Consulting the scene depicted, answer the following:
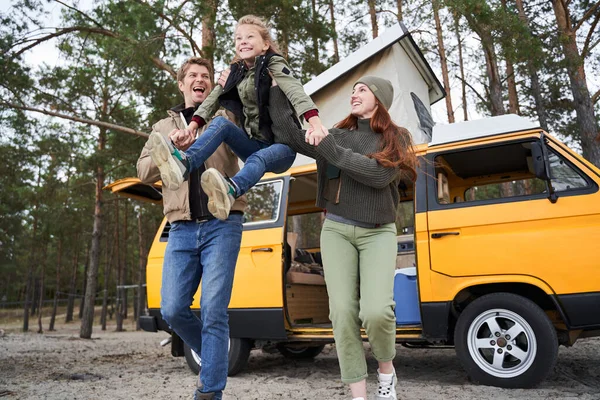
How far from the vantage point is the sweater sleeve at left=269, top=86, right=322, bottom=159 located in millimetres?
Result: 3021

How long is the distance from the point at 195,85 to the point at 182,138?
0.61m

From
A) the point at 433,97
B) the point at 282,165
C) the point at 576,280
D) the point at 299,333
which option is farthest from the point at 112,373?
the point at 433,97

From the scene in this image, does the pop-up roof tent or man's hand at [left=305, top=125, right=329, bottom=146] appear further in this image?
the pop-up roof tent

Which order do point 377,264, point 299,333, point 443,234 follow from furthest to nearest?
point 299,333, point 443,234, point 377,264

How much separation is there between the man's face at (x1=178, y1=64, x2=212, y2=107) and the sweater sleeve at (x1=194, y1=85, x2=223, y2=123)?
10.5 inches

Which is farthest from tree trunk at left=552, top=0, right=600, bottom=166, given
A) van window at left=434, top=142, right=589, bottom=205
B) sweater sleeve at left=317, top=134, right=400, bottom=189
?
sweater sleeve at left=317, top=134, right=400, bottom=189

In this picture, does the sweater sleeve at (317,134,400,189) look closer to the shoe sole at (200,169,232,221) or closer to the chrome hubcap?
the shoe sole at (200,169,232,221)

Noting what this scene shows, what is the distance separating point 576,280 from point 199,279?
282 centimetres

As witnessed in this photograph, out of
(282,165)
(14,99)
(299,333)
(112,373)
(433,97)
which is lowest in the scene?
(112,373)

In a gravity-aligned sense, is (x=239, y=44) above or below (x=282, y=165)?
above

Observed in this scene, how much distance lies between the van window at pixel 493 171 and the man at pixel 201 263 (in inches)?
89.8

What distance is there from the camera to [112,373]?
570cm

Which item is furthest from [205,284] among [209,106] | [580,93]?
[580,93]

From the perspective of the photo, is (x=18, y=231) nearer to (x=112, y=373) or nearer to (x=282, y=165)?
(x=112, y=373)
